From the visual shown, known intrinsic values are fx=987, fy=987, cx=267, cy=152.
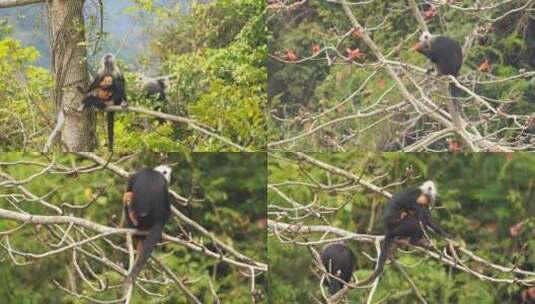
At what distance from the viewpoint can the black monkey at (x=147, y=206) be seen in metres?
5.18

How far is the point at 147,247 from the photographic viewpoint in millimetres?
5102

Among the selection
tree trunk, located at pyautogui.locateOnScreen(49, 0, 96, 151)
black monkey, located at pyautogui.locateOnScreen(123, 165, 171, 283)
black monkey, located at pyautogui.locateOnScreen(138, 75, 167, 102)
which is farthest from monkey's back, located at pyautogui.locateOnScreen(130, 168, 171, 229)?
black monkey, located at pyautogui.locateOnScreen(138, 75, 167, 102)

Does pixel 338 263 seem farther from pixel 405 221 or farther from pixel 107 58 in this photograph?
pixel 107 58

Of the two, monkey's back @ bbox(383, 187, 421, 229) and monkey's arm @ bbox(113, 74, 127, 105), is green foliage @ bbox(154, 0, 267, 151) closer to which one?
monkey's arm @ bbox(113, 74, 127, 105)

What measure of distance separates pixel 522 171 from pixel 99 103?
333cm

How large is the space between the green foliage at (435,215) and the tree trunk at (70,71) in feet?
4.61

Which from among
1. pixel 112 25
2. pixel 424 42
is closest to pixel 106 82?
pixel 112 25

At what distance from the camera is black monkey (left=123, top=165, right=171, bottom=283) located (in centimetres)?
518

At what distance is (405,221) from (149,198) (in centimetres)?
141

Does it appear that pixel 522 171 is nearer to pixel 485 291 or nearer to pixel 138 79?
pixel 485 291

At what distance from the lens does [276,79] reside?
7988 mm

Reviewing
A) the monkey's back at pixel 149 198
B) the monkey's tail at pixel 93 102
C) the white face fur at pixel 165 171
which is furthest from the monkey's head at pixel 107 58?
the monkey's back at pixel 149 198

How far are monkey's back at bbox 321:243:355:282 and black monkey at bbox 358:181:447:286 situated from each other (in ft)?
2.37

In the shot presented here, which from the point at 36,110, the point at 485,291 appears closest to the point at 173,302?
the point at 36,110
